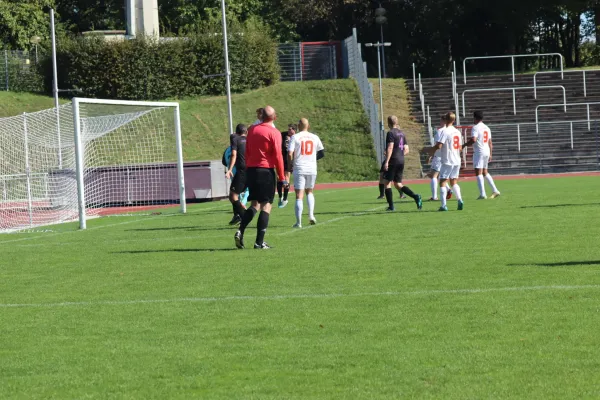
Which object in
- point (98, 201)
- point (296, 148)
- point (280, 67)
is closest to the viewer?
point (296, 148)

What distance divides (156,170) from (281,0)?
32634 millimetres

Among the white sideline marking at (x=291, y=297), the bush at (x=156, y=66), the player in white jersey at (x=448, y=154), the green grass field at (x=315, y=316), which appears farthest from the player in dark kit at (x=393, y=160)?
the bush at (x=156, y=66)

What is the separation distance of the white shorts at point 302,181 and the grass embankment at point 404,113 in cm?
2579

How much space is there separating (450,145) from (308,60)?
3846cm

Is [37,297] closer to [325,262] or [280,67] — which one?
[325,262]

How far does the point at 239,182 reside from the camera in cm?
2008

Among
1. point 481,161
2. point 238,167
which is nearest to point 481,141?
point 481,161

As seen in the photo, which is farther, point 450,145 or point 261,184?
point 450,145

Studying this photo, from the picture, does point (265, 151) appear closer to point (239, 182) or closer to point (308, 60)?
point (239, 182)

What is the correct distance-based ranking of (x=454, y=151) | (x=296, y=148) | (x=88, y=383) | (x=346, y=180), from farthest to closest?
(x=346, y=180) → (x=454, y=151) → (x=296, y=148) → (x=88, y=383)

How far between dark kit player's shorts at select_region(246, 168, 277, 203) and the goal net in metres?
7.90

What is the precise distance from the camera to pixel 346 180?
45750 millimetres

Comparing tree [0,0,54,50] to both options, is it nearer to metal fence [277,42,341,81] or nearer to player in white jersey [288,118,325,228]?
metal fence [277,42,341,81]

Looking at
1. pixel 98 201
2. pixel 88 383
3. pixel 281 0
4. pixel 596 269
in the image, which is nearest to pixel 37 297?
pixel 88 383
